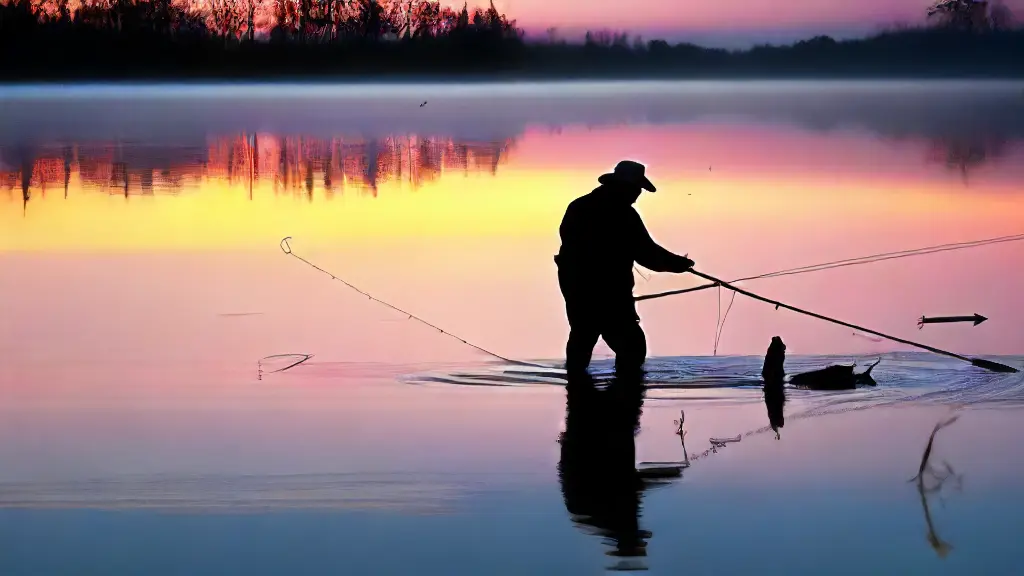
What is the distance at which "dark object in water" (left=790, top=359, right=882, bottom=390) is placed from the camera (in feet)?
32.6

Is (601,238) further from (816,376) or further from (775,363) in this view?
(816,376)

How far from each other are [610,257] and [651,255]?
0.28 meters

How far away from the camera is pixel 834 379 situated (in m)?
9.93

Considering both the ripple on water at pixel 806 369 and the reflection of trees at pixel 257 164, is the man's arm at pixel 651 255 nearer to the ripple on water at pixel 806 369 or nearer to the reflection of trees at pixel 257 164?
the ripple on water at pixel 806 369

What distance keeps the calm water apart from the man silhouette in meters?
0.64

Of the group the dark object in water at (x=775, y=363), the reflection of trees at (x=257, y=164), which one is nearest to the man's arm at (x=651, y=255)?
the dark object in water at (x=775, y=363)

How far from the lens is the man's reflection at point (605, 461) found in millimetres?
6809

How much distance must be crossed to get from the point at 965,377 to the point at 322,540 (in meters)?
5.76

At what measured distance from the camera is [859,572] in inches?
246

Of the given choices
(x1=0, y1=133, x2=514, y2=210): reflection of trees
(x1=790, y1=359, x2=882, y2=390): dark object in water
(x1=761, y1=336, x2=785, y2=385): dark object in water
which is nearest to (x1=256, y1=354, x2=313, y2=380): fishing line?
(x1=761, y1=336, x2=785, y2=385): dark object in water

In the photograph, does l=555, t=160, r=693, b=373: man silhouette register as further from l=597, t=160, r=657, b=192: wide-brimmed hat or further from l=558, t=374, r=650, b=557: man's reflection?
l=558, t=374, r=650, b=557: man's reflection

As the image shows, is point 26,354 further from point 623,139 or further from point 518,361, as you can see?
point 623,139

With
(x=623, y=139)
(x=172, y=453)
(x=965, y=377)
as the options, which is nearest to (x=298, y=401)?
(x=172, y=453)

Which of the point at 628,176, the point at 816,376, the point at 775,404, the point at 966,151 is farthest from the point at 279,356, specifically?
the point at 966,151
